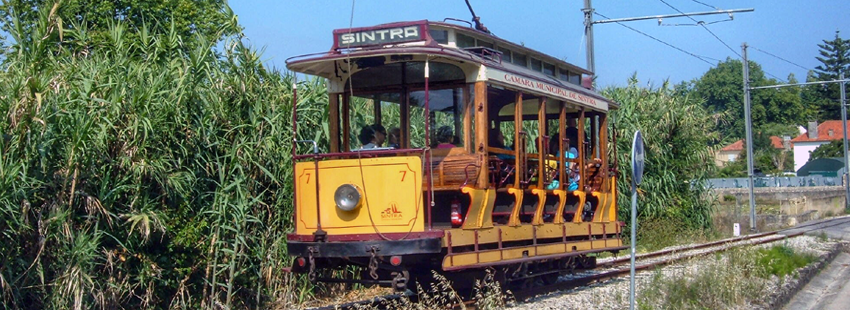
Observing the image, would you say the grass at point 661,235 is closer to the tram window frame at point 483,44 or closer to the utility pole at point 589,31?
the utility pole at point 589,31

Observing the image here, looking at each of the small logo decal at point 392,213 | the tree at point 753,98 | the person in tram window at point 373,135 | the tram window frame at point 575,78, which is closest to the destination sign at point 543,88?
the tram window frame at point 575,78

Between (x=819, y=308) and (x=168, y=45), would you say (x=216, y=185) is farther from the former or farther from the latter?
(x=819, y=308)

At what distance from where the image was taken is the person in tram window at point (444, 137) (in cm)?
998

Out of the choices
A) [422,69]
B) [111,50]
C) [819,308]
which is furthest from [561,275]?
[111,50]

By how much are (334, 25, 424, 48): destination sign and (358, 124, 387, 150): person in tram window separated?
117 cm

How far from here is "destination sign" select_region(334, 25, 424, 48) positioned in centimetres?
962

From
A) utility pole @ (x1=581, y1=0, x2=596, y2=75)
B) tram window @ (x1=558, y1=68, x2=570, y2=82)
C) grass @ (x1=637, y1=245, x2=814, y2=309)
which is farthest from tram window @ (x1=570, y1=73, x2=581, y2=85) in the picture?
utility pole @ (x1=581, y1=0, x2=596, y2=75)

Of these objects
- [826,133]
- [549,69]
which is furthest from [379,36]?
[826,133]

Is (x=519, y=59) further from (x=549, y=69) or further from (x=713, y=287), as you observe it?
(x=713, y=287)

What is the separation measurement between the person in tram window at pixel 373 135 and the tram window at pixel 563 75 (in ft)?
9.86

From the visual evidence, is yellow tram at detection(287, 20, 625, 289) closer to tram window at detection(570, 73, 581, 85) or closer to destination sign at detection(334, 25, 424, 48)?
destination sign at detection(334, 25, 424, 48)

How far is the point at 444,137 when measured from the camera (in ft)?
32.9

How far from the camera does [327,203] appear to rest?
9.33m

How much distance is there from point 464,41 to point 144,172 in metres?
3.80
